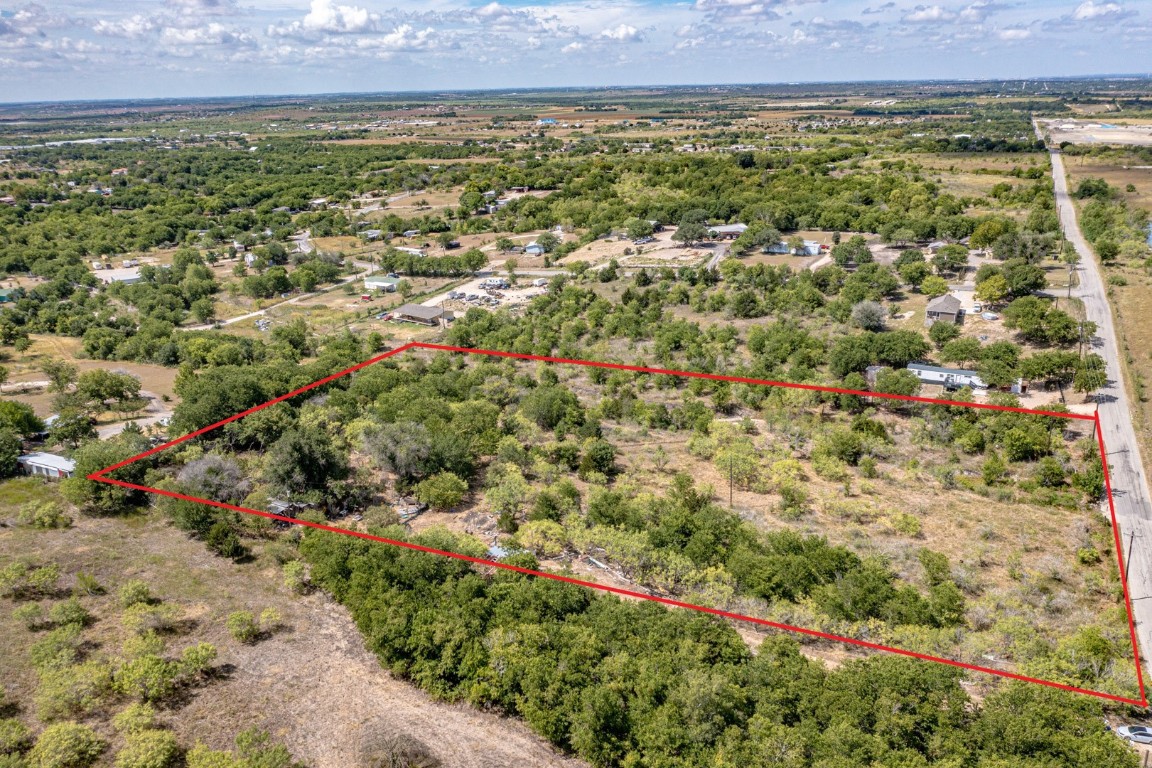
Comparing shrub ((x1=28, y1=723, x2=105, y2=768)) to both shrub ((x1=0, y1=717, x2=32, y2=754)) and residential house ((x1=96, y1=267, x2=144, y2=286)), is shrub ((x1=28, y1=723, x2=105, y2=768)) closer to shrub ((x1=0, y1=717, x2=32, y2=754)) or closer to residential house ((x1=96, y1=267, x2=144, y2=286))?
shrub ((x1=0, y1=717, x2=32, y2=754))

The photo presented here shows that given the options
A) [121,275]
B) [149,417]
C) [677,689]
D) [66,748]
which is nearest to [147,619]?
[66,748]

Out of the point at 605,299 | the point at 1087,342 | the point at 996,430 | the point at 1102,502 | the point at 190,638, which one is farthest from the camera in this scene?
the point at 605,299

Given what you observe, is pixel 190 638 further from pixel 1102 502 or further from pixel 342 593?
pixel 1102 502

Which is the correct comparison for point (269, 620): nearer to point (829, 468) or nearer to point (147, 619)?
point (147, 619)

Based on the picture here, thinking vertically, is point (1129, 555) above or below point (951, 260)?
below

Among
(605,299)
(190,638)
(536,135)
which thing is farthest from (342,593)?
(536,135)

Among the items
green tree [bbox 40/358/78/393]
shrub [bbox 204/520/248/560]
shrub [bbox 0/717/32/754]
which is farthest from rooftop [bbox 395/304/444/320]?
shrub [bbox 0/717/32/754]
